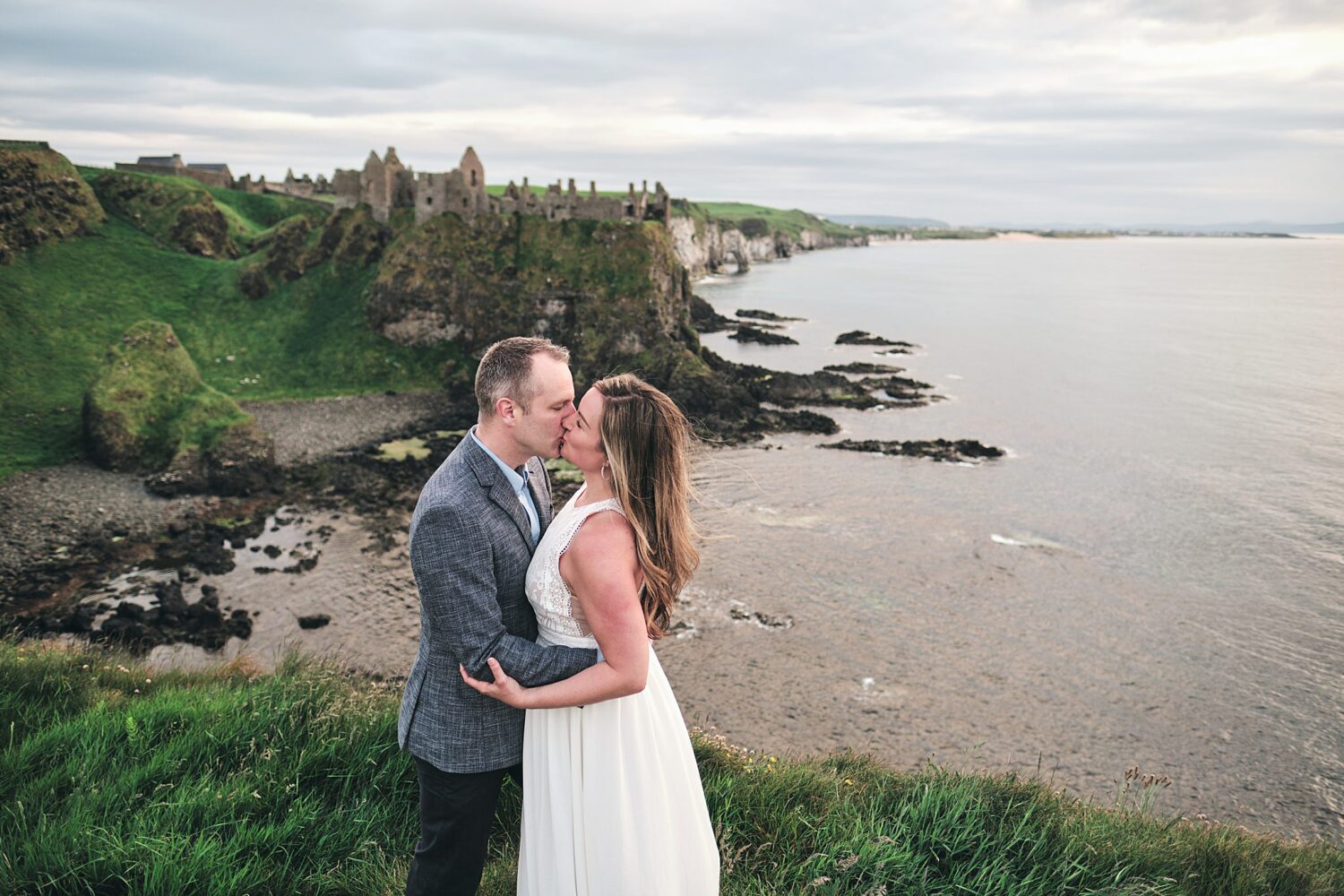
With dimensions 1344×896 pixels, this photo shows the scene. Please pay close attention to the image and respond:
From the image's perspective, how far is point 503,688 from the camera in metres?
3.70

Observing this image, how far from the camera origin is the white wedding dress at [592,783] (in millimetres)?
3830

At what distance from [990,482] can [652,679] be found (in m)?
34.3

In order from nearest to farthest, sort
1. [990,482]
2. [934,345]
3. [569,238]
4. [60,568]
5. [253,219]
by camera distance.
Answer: [60,568]
[990,482]
[569,238]
[253,219]
[934,345]

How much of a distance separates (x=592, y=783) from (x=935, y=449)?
38268 mm

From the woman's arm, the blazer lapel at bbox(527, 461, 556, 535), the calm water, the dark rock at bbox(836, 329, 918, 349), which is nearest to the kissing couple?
the woman's arm

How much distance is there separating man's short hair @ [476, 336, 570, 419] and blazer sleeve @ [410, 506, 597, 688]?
667 millimetres

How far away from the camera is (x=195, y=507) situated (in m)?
28.3

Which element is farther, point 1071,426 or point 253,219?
point 253,219

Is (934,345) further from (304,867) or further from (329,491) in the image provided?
(304,867)

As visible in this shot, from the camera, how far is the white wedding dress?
12.6 feet

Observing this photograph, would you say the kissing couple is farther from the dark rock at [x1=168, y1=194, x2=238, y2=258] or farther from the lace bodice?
the dark rock at [x1=168, y1=194, x2=238, y2=258]

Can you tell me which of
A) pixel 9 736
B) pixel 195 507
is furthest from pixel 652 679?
pixel 195 507

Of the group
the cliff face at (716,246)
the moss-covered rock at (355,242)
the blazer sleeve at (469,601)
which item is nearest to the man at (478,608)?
the blazer sleeve at (469,601)

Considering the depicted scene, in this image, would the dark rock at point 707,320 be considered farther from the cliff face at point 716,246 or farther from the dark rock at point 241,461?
the dark rock at point 241,461
